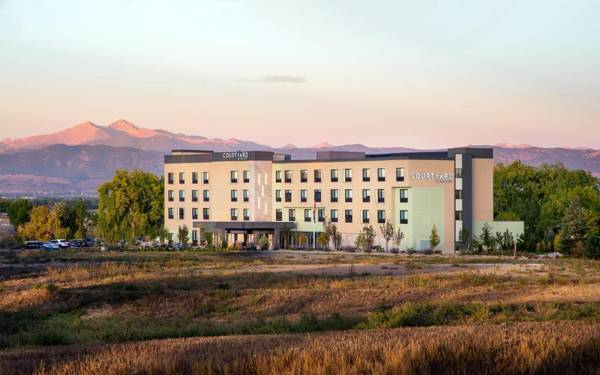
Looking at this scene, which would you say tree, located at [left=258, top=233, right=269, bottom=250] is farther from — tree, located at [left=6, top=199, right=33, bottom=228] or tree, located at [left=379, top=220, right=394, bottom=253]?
tree, located at [left=6, top=199, right=33, bottom=228]

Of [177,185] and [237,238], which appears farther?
[177,185]

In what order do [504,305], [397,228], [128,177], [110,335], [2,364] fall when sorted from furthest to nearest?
1. [128,177]
2. [397,228]
3. [504,305]
4. [110,335]
5. [2,364]

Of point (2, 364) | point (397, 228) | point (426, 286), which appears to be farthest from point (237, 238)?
point (2, 364)

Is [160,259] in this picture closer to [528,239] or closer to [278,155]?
[278,155]

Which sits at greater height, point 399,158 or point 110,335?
point 399,158

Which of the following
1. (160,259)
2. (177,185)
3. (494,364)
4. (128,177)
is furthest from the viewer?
(128,177)

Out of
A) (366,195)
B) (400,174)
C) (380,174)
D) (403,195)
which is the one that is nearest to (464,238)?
(403,195)

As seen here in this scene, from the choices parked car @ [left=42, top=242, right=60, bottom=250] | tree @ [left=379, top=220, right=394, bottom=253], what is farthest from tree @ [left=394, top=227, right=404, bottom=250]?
parked car @ [left=42, top=242, right=60, bottom=250]

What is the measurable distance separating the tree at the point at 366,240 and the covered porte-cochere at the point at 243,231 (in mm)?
12053

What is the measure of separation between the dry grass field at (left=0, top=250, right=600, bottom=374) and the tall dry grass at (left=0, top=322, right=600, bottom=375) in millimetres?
35

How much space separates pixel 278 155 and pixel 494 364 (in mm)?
108309

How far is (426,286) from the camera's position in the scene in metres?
49.5

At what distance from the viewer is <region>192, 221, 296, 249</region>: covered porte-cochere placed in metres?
116

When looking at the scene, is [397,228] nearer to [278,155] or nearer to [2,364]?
[278,155]
